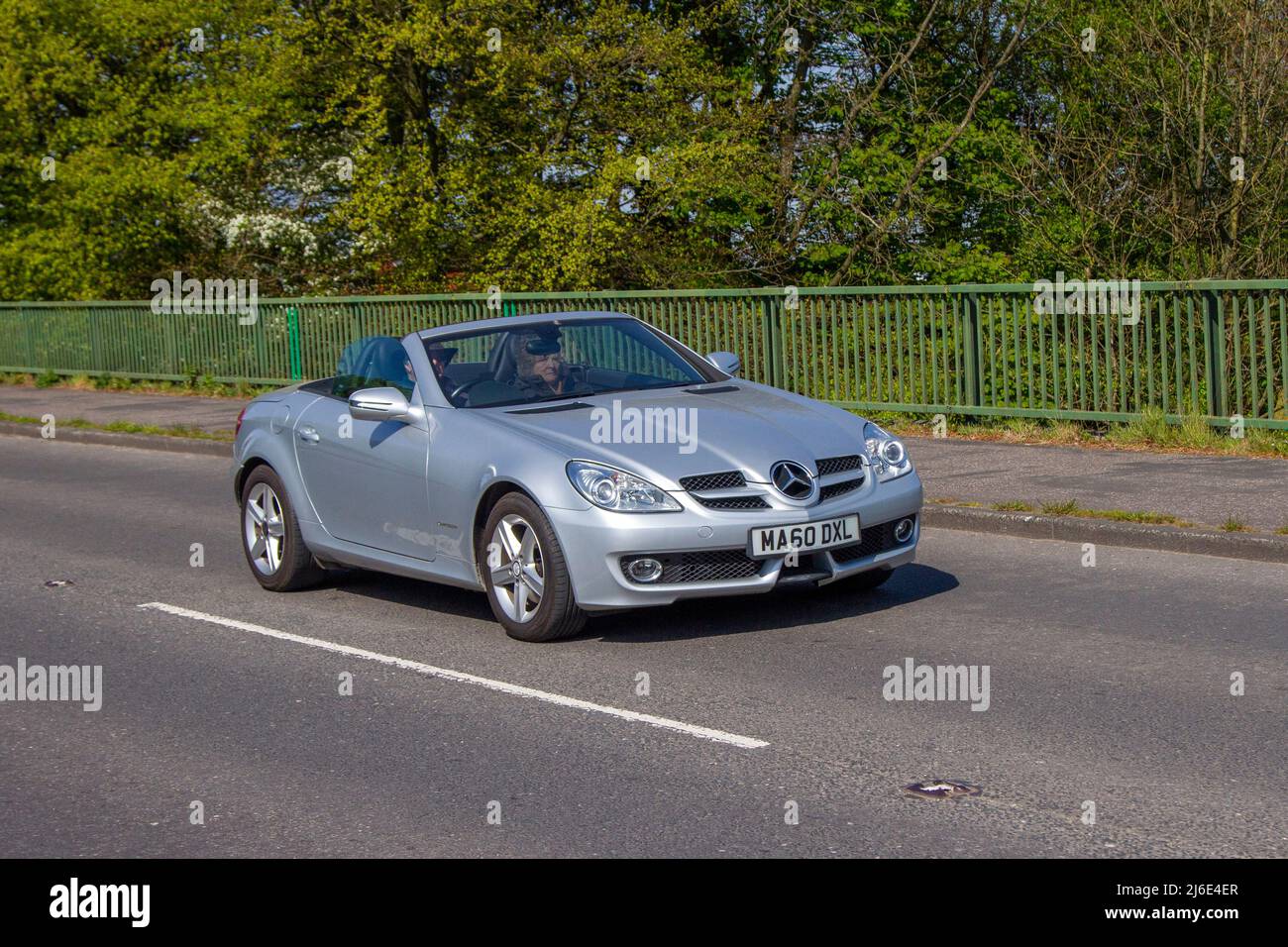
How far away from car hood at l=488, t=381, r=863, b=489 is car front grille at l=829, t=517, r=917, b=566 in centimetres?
40

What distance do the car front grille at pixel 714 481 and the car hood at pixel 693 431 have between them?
0.03m

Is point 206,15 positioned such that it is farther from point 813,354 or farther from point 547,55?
point 813,354

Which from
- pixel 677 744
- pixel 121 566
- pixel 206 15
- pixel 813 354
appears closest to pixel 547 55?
pixel 206 15

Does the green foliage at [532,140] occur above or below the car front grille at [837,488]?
above

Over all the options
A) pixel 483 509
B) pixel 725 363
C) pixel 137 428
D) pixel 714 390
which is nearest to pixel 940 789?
pixel 483 509

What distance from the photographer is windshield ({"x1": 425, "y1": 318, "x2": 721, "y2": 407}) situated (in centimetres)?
879

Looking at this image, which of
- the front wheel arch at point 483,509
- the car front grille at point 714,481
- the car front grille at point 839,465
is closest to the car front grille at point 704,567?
the car front grille at point 714,481

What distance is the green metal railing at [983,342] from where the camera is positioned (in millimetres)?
13703

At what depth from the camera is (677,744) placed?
243 inches

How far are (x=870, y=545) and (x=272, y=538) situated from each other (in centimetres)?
372

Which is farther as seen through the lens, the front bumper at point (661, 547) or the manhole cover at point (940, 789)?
the front bumper at point (661, 547)

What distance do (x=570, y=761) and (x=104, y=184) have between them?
25.6 metres

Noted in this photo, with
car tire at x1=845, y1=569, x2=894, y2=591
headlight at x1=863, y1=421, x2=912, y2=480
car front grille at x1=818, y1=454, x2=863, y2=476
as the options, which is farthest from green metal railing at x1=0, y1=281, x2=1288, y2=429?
car front grille at x1=818, y1=454, x2=863, y2=476

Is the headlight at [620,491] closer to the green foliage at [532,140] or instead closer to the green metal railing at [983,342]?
the green metal railing at [983,342]
